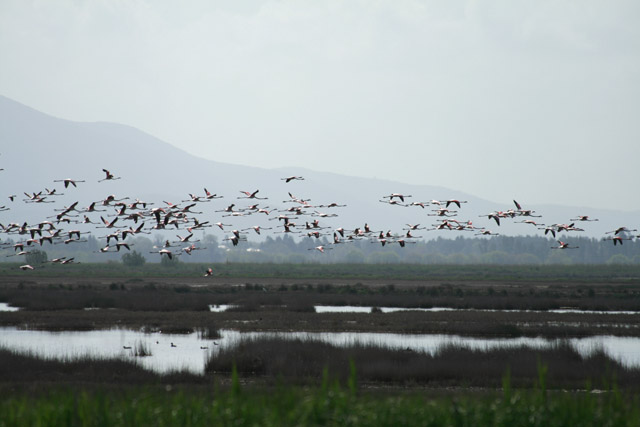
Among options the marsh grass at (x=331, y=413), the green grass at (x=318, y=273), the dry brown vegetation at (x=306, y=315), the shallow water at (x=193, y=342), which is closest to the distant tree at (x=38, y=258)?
the green grass at (x=318, y=273)

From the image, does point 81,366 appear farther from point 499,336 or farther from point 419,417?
point 499,336

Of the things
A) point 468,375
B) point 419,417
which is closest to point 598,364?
point 468,375

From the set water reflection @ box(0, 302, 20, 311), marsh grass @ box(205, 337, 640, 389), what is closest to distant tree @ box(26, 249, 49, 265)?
water reflection @ box(0, 302, 20, 311)

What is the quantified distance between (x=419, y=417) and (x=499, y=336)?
24827 millimetres

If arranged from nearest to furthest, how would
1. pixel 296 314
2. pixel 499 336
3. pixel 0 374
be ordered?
pixel 0 374
pixel 499 336
pixel 296 314

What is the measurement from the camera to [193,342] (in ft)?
112

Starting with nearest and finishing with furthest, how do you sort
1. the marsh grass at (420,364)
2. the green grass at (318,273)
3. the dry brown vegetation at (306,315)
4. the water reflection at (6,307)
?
the marsh grass at (420,364), the dry brown vegetation at (306,315), the water reflection at (6,307), the green grass at (318,273)

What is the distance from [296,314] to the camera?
44781 mm

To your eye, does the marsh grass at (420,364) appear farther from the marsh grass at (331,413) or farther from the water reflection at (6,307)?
the water reflection at (6,307)

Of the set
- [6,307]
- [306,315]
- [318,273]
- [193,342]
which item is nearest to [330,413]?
[193,342]

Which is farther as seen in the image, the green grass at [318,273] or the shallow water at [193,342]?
the green grass at [318,273]

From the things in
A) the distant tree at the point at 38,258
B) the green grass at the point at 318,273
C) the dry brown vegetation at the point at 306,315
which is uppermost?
the distant tree at the point at 38,258

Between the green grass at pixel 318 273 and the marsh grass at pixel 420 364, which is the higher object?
the marsh grass at pixel 420 364

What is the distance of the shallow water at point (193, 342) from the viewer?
29.4 m
